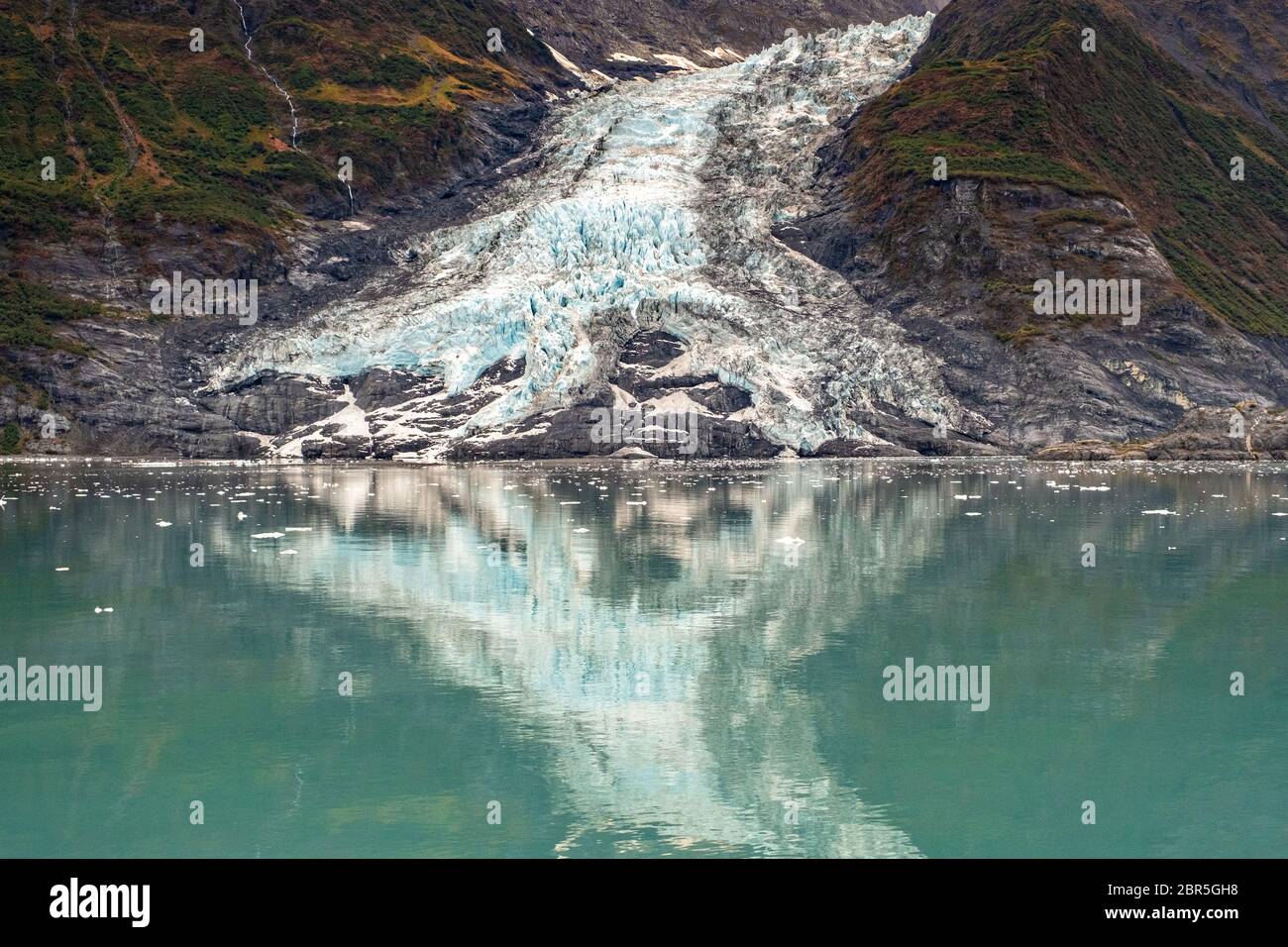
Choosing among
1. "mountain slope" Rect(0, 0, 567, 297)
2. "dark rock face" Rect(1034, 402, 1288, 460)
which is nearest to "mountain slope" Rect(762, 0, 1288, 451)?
"dark rock face" Rect(1034, 402, 1288, 460)

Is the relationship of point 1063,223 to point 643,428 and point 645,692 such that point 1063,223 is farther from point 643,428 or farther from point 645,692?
point 645,692

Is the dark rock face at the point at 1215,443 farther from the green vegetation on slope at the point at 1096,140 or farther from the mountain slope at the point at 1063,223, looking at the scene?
the green vegetation on slope at the point at 1096,140

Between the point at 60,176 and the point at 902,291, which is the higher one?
the point at 60,176

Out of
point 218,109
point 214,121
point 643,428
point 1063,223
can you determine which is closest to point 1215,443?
point 1063,223

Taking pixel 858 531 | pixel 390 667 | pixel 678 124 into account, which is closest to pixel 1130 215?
pixel 678 124

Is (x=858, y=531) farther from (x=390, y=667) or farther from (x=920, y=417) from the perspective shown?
(x=920, y=417)

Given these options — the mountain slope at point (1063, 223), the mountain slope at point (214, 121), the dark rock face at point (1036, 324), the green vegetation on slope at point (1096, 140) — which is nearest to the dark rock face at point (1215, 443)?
the dark rock face at point (1036, 324)
